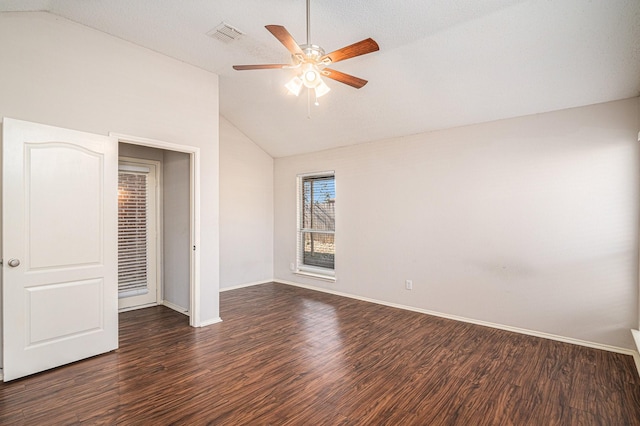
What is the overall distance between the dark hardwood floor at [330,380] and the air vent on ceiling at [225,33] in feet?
10.6

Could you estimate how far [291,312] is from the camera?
14.5 feet

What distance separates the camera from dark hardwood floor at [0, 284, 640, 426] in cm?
216

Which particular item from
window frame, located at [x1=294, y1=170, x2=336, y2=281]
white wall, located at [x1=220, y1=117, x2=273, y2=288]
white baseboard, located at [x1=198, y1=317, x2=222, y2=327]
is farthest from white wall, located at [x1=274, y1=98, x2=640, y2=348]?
white baseboard, located at [x1=198, y1=317, x2=222, y2=327]

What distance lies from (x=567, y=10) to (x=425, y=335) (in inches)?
133

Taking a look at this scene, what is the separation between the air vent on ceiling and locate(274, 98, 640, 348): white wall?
2.66 m

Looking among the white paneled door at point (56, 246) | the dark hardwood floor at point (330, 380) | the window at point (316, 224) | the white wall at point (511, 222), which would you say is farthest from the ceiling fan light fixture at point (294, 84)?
the window at point (316, 224)

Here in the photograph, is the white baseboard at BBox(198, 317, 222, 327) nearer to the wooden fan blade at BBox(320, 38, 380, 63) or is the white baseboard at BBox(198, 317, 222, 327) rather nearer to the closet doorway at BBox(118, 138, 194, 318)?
the closet doorway at BBox(118, 138, 194, 318)

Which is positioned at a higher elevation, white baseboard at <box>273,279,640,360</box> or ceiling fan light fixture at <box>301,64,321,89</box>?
ceiling fan light fixture at <box>301,64,321,89</box>

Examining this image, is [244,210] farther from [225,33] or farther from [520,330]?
[520,330]

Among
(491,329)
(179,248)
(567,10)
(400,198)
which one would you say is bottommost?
(491,329)

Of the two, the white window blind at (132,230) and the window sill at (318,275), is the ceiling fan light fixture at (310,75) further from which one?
the window sill at (318,275)

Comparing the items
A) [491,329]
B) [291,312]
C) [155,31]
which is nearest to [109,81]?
[155,31]

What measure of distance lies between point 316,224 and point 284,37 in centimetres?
417

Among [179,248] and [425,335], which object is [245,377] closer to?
[425,335]
